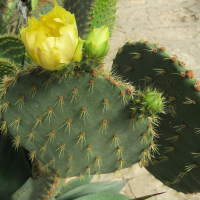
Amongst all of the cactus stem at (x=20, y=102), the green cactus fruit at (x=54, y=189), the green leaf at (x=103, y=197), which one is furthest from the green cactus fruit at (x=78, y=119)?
the green leaf at (x=103, y=197)

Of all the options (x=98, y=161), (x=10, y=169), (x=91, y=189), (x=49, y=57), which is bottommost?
(x=91, y=189)

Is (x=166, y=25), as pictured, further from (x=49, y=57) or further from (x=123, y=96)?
(x=49, y=57)

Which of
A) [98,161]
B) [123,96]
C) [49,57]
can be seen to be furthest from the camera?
[98,161]

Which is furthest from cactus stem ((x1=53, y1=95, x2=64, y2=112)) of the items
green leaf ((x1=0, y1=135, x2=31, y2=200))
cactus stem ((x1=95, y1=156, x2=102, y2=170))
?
green leaf ((x1=0, y1=135, x2=31, y2=200))

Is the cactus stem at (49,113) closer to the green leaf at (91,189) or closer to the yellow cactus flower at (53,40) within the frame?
the yellow cactus flower at (53,40)

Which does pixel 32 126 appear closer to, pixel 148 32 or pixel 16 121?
pixel 16 121

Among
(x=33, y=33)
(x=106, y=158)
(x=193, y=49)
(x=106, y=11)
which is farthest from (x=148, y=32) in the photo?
(x=33, y=33)

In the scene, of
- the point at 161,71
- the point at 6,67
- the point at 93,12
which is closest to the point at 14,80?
the point at 6,67
